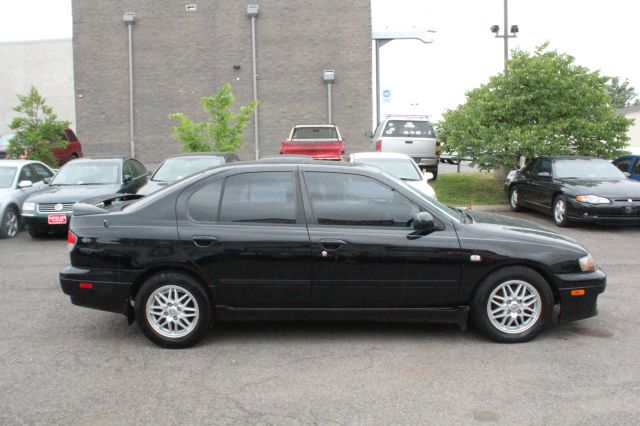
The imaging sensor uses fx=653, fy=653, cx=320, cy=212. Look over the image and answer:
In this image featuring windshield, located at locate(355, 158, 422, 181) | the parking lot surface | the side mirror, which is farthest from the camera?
windshield, located at locate(355, 158, 422, 181)

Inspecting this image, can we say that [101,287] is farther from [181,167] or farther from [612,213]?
[612,213]

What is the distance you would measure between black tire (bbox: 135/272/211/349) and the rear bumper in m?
0.15

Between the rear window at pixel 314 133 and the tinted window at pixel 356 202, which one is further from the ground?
the rear window at pixel 314 133

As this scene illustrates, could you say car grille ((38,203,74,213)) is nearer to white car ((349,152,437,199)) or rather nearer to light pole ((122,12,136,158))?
white car ((349,152,437,199))

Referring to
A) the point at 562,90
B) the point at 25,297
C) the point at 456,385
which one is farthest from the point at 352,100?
the point at 456,385

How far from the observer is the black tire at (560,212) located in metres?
12.6

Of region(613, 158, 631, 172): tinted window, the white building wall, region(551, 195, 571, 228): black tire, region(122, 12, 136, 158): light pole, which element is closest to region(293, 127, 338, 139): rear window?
region(613, 158, 631, 172): tinted window

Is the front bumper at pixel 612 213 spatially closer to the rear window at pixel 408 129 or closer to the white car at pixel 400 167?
the white car at pixel 400 167

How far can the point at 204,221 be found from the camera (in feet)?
18.3

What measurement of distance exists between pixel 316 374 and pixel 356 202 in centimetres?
153

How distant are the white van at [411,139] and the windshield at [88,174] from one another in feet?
27.2

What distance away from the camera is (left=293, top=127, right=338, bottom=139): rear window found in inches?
787

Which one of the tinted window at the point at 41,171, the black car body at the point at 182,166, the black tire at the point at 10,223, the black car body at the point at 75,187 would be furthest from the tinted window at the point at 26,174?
the black car body at the point at 182,166

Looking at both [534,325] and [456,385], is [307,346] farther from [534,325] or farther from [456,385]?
[534,325]
